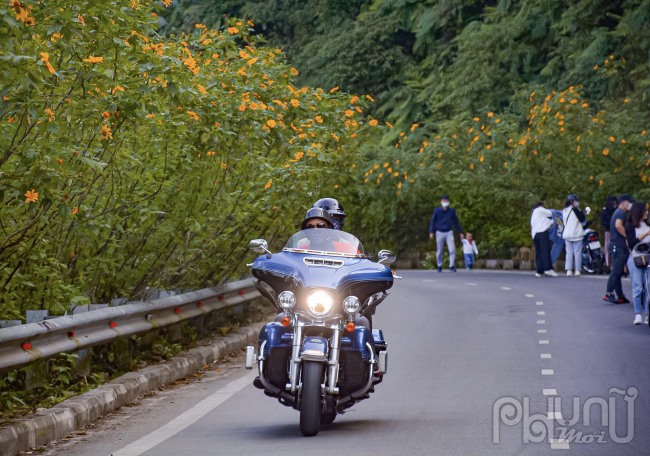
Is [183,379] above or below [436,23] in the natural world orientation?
below

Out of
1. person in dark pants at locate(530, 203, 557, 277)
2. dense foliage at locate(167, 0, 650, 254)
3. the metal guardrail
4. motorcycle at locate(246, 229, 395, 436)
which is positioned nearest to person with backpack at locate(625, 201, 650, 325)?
the metal guardrail

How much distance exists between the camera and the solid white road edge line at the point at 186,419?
1037 centimetres

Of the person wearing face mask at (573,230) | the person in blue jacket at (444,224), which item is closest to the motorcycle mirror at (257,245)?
the person wearing face mask at (573,230)

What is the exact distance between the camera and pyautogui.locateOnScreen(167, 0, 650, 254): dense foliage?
37.3 metres

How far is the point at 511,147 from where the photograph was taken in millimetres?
40562

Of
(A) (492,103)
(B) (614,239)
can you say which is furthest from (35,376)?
(A) (492,103)

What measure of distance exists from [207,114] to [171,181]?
1180 millimetres

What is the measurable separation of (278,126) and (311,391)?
885cm

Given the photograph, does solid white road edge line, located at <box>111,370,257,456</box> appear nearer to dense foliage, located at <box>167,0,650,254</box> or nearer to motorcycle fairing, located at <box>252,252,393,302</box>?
motorcycle fairing, located at <box>252,252,393,302</box>

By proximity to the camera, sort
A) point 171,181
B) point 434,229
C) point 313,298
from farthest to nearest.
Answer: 1. point 434,229
2. point 171,181
3. point 313,298

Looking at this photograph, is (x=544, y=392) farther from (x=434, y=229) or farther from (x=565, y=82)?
(x=565, y=82)

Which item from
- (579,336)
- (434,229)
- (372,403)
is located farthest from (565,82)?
(372,403)

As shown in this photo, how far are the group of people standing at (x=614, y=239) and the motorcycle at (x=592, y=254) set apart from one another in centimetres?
35

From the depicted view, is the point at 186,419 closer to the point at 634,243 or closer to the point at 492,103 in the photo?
the point at 634,243
